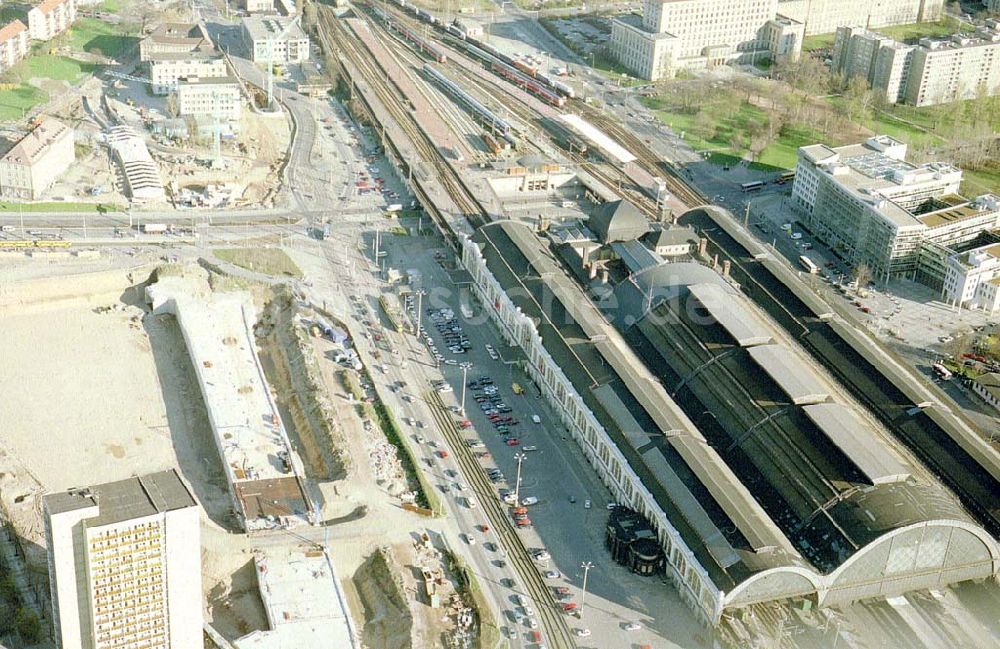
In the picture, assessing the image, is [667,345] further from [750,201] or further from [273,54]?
[273,54]

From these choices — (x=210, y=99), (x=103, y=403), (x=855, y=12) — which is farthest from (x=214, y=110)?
(x=855, y=12)

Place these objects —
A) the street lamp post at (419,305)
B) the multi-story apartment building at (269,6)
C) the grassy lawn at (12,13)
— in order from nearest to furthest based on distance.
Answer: the street lamp post at (419,305)
the grassy lawn at (12,13)
the multi-story apartment building at (269,6)

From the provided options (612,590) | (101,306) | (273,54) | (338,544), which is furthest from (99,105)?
(612,590)

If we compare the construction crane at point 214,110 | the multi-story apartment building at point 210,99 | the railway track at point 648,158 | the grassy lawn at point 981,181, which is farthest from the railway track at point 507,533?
the grassy lawn at point 981,181

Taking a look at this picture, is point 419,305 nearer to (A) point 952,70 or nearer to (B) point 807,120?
(B) point 807,120

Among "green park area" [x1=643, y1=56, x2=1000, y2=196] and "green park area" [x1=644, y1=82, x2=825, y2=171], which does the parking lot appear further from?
"green park area" [x1=643, y1=56, x2=1000, y2=196]

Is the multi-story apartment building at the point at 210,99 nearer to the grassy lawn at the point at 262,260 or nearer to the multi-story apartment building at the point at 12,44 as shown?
the multi-story apartment building at the point at 12,44
